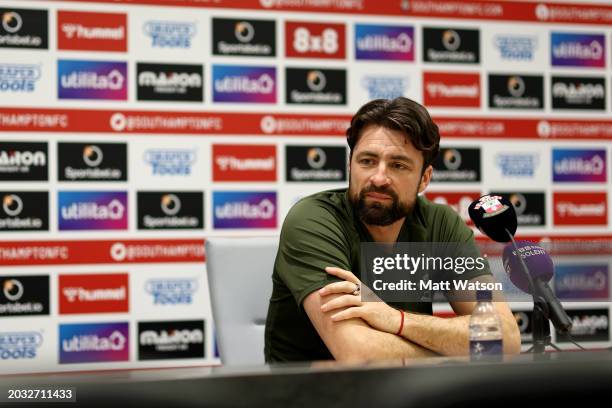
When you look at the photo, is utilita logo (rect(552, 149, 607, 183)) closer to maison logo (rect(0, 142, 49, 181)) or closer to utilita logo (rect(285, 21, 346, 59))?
utilita logo (rect(285, 21, 346, 59))

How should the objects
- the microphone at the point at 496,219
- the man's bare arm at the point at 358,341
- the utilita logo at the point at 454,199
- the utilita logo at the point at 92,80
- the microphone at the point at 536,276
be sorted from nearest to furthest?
the microphone at the point at 536,276
the microphone at the point at 496,219
the man's bare arm at the point at 358,341
the utilita logo at the point at 92,80
the utilita logo at the point at 454,199

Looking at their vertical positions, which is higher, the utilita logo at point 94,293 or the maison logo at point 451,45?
the maison logo at point 451,45

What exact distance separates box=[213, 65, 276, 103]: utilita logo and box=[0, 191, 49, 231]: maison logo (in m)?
0.98

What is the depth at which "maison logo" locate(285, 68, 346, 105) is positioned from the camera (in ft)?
11.7

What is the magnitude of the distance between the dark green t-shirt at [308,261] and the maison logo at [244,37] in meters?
1.73

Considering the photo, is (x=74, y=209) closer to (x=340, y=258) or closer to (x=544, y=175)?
(x=340, y=258)

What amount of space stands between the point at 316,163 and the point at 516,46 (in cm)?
134

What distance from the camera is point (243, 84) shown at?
351 centimetres

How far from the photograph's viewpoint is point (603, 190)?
392 cm

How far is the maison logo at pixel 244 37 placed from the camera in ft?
11.5

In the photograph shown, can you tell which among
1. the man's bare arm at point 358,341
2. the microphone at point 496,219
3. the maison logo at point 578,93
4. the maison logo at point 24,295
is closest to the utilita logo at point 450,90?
A: the maison logo at point 578,93

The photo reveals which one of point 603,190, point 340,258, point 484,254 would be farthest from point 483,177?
point 484,254

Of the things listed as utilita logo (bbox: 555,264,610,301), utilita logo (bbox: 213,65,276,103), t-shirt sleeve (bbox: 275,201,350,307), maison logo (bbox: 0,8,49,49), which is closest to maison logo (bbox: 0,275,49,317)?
maison logo (bbox: 0,8,49,49)

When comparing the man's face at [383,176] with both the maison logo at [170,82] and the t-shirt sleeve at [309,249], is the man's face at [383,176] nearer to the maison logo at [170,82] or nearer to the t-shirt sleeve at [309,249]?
the t-shirt sleeve at [309,249]
